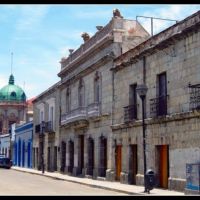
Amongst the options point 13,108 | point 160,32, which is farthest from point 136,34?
point 13,108

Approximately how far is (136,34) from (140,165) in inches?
327

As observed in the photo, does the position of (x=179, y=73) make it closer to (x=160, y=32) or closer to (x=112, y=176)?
(x=160, y=32)

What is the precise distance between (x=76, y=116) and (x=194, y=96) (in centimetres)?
1486

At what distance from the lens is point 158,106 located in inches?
755

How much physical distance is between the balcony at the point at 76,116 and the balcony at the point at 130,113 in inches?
248

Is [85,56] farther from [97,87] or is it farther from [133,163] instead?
[133,163]

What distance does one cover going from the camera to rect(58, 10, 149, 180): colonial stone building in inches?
983

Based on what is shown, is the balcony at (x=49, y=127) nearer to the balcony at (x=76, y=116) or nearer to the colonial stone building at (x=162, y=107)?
the balcony at (x=76, y=116)

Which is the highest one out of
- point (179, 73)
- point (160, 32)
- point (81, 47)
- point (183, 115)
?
point (81, 47)

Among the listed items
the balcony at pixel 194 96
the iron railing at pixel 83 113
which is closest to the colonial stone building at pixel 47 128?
the iron railing at pixel 83 113

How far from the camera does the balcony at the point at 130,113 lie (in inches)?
862

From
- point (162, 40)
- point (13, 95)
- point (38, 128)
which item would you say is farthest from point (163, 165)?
point (13, 95)

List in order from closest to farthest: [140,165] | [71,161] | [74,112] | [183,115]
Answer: [183,115] < [140,165] < [74,112] < [71,161]
